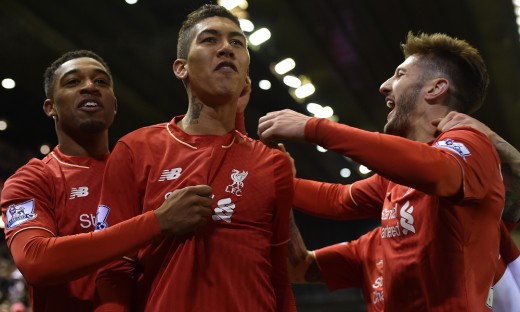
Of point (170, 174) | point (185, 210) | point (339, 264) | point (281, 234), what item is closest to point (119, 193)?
point (170, 174)

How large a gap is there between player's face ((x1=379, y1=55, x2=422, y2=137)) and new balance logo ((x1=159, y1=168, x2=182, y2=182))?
112 cm

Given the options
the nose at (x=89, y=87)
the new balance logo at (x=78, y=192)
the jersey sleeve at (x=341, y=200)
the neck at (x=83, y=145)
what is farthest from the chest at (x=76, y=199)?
the jersey sleeve at (x=341, y=200)

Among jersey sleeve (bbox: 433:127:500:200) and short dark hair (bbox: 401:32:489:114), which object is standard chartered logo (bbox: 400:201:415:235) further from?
short dark hair (bbox: 401:32:489:114)

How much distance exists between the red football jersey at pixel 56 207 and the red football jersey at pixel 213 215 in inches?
15.6

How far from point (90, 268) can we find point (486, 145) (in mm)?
1476

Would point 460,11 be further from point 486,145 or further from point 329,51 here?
point 486,145

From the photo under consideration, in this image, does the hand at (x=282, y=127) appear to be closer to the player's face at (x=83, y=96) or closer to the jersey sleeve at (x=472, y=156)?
the jersey sleeve at (x=472, y=156)

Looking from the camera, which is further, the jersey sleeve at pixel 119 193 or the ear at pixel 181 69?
the ear at pixel 181 69

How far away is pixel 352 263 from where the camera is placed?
3570 millimetres

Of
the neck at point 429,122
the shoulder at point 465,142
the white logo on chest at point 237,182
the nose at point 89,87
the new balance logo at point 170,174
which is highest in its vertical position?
the nose at point 89,87

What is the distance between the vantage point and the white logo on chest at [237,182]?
2.21 metres

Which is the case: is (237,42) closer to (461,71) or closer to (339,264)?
(461,71)

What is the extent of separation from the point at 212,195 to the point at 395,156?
24.6 inches

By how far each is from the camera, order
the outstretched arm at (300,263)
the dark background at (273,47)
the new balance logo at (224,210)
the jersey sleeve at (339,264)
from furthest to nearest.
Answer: the dark background at (273,47)
the jersey sleeve at (339,264)
the outstretched arm at (300,263)
the new balance logo at (224,210)
